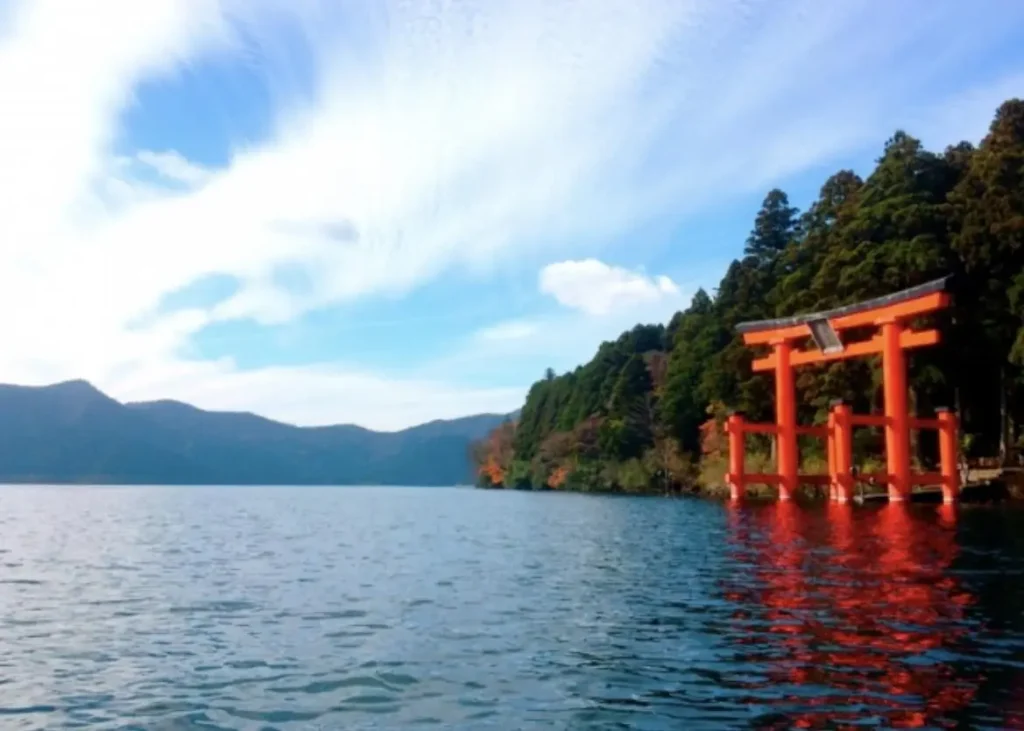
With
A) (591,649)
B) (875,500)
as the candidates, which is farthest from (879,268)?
(591,649)

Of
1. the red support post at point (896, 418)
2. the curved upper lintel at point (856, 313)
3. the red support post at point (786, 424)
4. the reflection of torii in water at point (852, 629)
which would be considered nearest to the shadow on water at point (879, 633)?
the reflection of torii in water at point (852, 629)

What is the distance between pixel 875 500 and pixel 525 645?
111ft

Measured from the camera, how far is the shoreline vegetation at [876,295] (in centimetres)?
3909

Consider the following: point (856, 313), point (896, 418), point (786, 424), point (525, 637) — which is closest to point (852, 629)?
point (525, 637)

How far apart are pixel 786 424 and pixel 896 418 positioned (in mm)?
5958

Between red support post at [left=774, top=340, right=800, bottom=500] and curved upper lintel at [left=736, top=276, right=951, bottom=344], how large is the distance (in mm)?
821


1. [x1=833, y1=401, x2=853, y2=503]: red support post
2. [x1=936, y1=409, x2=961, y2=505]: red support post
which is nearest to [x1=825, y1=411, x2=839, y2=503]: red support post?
[x1=833, y1=401, x2=853, y2=503]: red support post

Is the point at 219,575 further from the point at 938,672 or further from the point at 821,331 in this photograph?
the point at 821,331

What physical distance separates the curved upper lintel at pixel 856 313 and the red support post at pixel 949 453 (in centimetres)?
447

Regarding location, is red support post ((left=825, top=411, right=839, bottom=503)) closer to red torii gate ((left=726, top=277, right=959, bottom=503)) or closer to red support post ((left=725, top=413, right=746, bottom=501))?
red torii gate ((left=726, top=277, right=959, bottom=503))

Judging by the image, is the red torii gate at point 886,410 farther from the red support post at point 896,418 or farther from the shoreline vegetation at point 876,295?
the shoreline vegetation at point 876,295

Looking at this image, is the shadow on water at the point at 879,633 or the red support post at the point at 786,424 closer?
the shadow on water at the point at 879,633

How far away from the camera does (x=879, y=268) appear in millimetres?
42250

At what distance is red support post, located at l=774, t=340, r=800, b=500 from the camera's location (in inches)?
1558
